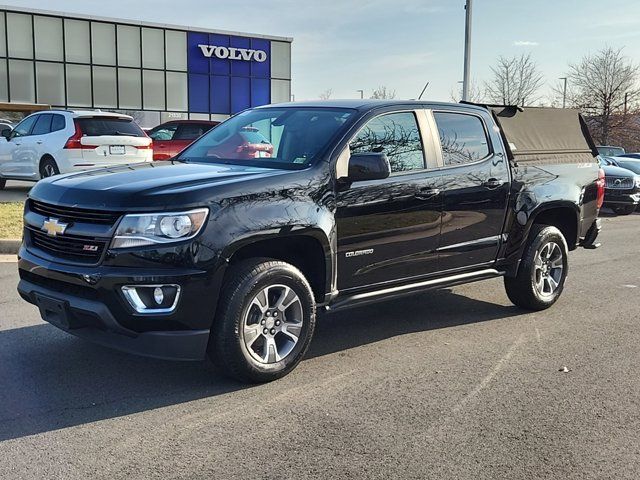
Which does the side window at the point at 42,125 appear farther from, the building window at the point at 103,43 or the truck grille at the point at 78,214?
the building window at the point at 103,43

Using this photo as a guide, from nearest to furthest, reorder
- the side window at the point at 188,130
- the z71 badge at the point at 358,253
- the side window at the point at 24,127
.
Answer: the z71 badge at the point at 358,253, the side window at the point at 24,127, the side window at the point at 188,130

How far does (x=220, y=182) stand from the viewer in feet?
13.3

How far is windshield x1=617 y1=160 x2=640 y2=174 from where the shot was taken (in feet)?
62.1

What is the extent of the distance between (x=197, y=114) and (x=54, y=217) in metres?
35.6

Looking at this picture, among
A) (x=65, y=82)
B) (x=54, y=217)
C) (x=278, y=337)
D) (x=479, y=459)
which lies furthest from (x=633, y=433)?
(x=65, y=82)

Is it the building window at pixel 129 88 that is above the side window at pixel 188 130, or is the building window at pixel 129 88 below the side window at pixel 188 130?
above

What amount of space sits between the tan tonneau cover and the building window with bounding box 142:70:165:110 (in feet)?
109

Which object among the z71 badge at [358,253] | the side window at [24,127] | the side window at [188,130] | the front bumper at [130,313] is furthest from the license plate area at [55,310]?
the side window at [188,130]

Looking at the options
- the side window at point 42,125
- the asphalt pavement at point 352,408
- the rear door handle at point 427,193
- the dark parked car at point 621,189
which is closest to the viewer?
the asphalt pavement at point 352,408

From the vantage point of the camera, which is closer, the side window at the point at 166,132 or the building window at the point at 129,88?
the side window at the point at 166,132

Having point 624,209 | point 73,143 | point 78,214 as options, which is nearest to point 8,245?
point 73,143

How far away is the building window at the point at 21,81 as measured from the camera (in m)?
33.7

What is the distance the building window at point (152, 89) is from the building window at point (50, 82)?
4368 millimetres

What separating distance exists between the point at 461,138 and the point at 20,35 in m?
33.9
